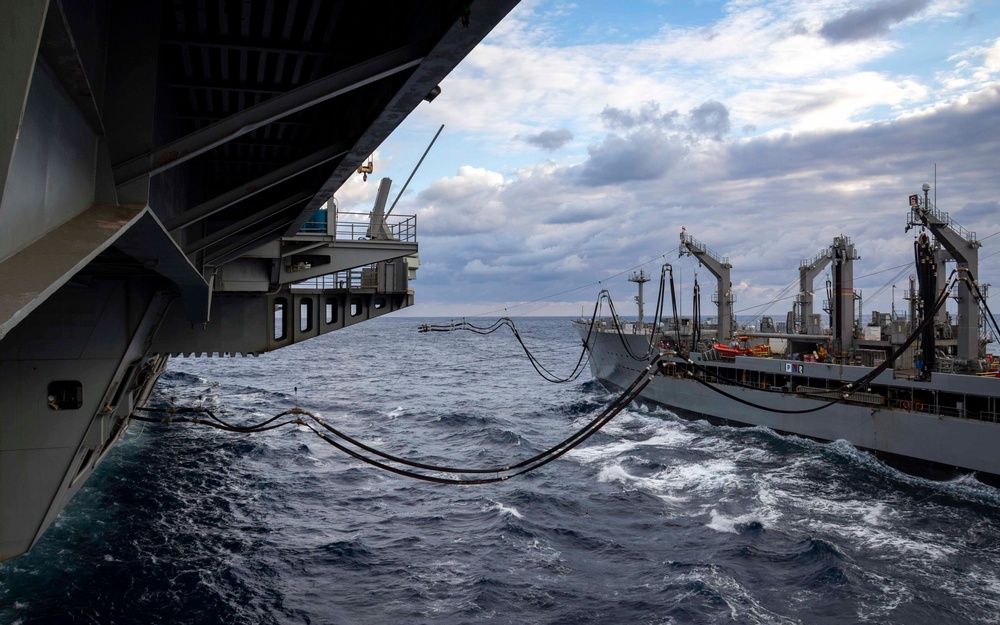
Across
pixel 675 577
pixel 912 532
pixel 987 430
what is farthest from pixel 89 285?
pixel 987 430

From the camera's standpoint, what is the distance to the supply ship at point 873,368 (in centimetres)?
2548

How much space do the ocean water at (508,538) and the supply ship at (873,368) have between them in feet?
4.93

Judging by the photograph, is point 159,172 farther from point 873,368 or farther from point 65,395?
point 873,368

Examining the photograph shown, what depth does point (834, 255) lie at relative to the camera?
3634 cm

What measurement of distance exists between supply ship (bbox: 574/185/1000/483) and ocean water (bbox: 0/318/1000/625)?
1502mm

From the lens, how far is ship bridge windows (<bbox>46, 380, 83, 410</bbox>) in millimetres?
12695

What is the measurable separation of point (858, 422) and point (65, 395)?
30.1 metres

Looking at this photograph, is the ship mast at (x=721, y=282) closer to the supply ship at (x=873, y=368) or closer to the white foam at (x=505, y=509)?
the supply ship at (x=873, y=368)

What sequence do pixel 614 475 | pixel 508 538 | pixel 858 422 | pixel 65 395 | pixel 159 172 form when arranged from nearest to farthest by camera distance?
pixel 159 172
pixel 65 395
pixel 508 538
pixel 614 475
pixel 858 422

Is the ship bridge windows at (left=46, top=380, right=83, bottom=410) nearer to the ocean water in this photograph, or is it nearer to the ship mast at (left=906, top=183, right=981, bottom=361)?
the ocean water

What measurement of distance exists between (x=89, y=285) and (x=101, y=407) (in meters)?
2.49

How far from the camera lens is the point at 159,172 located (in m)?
6.66

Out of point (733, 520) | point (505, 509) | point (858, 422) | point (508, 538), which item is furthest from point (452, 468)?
point (858, 422)

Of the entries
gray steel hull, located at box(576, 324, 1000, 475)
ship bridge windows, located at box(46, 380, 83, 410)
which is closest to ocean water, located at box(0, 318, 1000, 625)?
gray steel hull, located at box(576, 324, 1000, 475)
